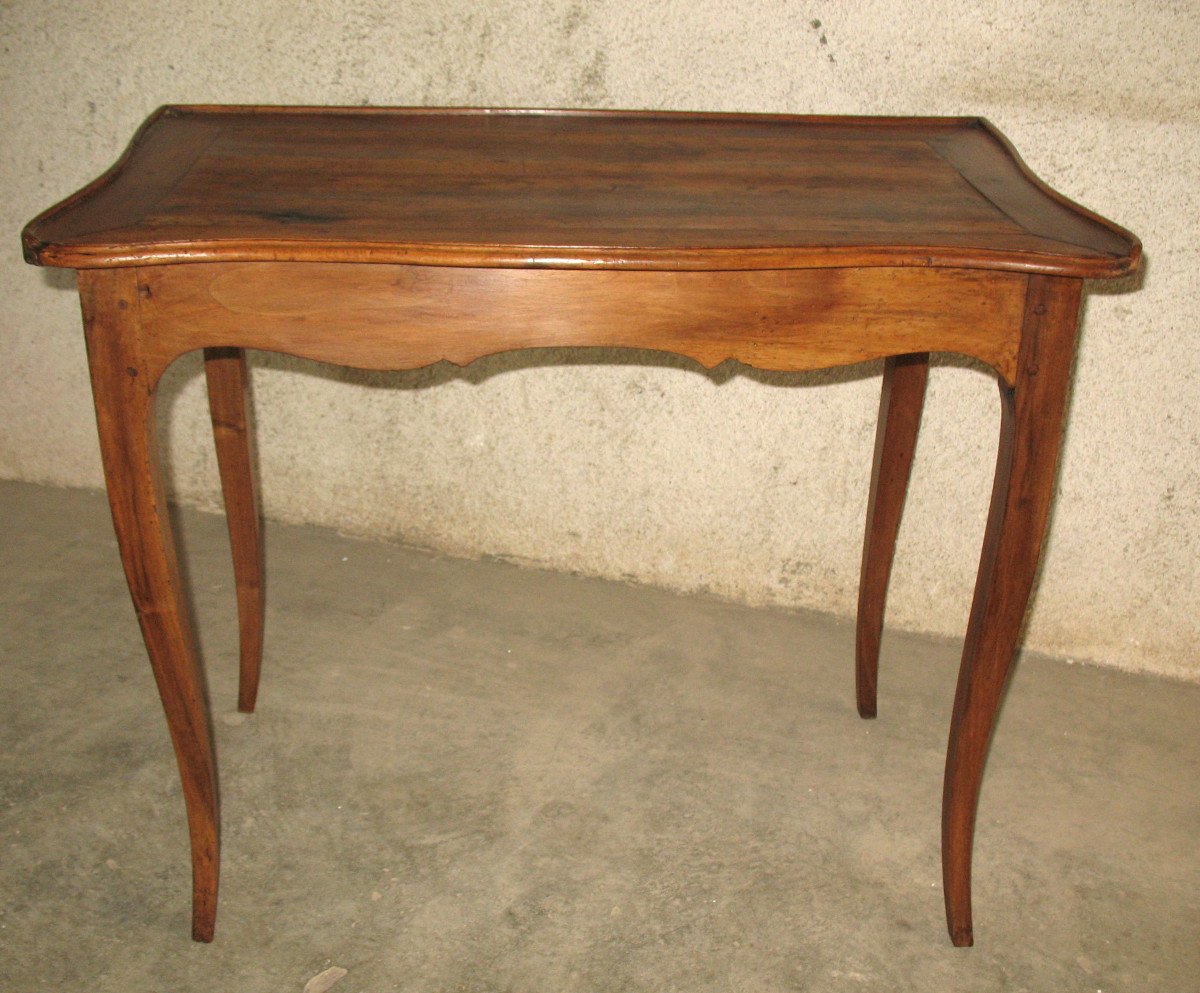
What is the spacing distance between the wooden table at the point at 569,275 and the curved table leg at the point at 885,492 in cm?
32

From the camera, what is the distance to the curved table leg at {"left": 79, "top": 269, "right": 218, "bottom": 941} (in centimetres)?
108

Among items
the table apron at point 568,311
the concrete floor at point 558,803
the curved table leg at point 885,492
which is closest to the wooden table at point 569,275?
the table apron at point 568,311

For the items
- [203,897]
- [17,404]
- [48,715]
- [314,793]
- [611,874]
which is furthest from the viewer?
[17,404]

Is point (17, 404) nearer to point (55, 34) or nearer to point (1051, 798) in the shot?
point (55, 34)

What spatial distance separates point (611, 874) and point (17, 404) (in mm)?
1576

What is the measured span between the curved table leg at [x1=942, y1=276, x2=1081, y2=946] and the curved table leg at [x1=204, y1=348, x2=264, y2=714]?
0.95 metres

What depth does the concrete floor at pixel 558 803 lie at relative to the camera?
4.46 ft

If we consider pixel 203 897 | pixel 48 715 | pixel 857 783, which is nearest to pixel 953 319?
A: pixel 857 783

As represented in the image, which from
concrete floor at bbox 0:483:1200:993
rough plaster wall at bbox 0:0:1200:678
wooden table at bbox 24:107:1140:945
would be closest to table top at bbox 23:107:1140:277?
wooden table at bbox 24:107:1140:945

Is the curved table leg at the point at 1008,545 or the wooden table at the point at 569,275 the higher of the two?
the wooden table at the point at 569,275

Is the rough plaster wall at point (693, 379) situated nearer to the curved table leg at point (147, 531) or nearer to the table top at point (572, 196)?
the table top at point (572, 196)

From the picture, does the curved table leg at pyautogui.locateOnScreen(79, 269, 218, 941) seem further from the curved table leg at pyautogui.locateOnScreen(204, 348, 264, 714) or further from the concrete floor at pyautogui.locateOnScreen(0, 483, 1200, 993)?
the curved table leg at pyautogui.locateOnScreen(204, 348, 264, 714)

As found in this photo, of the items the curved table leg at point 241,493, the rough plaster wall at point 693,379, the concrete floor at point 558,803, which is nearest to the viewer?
the concrete floor at point 558,803

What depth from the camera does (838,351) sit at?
1104 millimetres
